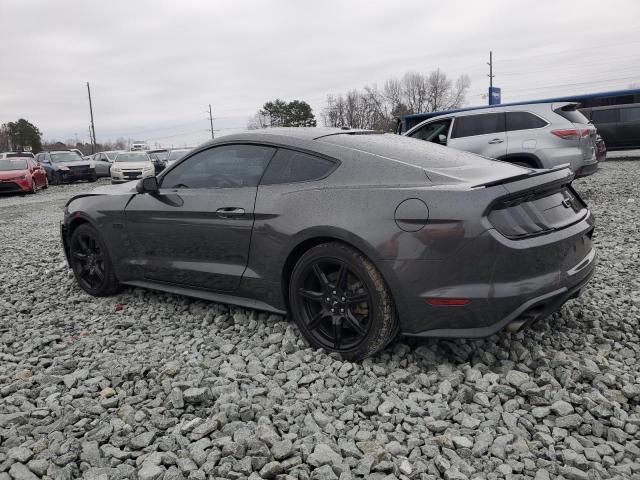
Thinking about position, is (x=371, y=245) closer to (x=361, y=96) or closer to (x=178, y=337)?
(x=178, y=337)

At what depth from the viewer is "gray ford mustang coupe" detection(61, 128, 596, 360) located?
2744 millimetres

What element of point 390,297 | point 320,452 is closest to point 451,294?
point 390,297

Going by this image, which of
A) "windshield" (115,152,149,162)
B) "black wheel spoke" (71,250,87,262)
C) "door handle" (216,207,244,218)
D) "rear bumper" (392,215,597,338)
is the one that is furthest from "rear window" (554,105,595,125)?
"windshield" (115,152,149,162)

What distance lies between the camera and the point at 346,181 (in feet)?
10.4

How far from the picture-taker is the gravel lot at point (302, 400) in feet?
7.49

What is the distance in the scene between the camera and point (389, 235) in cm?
286

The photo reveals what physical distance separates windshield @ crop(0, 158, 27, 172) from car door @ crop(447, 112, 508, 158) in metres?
15.4

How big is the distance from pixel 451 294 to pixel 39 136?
7782 centimetres

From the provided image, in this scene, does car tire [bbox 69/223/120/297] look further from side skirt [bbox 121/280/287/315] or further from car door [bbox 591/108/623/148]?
car door [bbox 591/108/623/148]

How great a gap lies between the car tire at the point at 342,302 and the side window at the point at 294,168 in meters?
0.50

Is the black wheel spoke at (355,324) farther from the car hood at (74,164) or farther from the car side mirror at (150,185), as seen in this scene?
the car hood at (74,164)

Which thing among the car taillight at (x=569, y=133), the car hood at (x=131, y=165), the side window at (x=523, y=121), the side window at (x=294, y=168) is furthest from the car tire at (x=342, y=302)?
the car hood at (x=131, y=165)

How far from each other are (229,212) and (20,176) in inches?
671

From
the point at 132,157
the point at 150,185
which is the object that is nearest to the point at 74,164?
the point at 132,157
